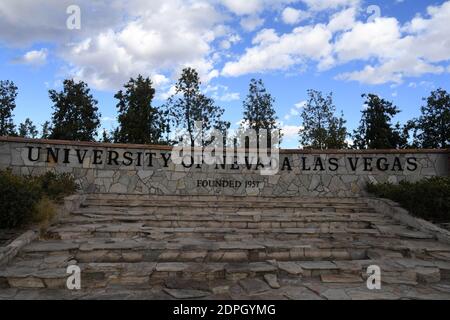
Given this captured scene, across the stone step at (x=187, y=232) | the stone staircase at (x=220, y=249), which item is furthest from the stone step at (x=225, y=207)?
the stone step at (x=187, y=232)

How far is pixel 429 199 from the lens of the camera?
28.0 ft

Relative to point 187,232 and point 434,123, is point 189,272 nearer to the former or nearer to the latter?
point 187,232

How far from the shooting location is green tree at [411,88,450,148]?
2395cm

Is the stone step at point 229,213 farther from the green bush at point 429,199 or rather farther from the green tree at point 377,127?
the green tree at point 377,127

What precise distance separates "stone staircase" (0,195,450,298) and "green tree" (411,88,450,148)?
17463 millimetres

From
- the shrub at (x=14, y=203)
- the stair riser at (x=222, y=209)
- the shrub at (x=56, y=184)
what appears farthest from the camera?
the stair riser at (x=222, y=209)

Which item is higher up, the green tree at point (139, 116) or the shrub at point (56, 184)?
the green tree at point (139, 116)

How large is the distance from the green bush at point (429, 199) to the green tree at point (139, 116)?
14.9 m

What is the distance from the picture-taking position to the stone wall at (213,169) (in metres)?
11.4

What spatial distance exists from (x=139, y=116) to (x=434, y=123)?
18.3m

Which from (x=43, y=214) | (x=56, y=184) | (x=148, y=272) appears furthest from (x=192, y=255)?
(x=56, y=184)
